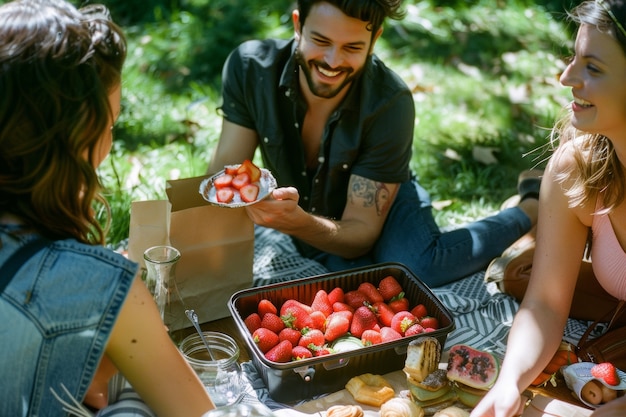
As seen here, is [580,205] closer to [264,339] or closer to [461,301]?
[461,301]

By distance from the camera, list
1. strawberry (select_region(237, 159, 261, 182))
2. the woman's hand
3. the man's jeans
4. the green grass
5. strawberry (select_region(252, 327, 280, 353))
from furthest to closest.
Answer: the green grass, the man's jeans, strawberry (select_region(237, 159, 261, 182)), strawberry (select_region(252, 327, 280, 353)), the woman's hand

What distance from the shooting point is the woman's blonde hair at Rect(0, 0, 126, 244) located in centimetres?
131

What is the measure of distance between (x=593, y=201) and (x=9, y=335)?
156cm

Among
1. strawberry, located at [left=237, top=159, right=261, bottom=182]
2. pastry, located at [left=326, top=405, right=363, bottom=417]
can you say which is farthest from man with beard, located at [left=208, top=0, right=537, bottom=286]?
pastry, located at [left=326, top=405, right=363, bottom=417]

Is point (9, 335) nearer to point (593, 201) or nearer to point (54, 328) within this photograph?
point (54, 328)

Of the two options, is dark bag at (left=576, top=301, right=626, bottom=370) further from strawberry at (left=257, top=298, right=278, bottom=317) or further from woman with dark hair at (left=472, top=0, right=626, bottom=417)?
strawberry at (left=257, top=298, right=278, bottom=317)

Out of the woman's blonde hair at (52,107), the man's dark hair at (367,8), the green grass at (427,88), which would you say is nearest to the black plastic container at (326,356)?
the woman's blonde hair at (52,107)

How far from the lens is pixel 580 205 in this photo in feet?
6.64

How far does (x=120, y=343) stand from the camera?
1461 mm

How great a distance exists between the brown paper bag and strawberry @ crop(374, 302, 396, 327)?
43cm

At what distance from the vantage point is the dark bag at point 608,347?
6.79 feet

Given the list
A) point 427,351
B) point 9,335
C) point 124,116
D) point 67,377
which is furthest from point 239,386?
point 124,116

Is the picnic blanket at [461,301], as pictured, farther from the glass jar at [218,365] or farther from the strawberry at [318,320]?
the strawberry at [318,320]

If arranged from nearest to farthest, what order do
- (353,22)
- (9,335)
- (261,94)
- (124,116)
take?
1. (9,335)
2. (353,22)
3. (261,94)
4. (124,116)
